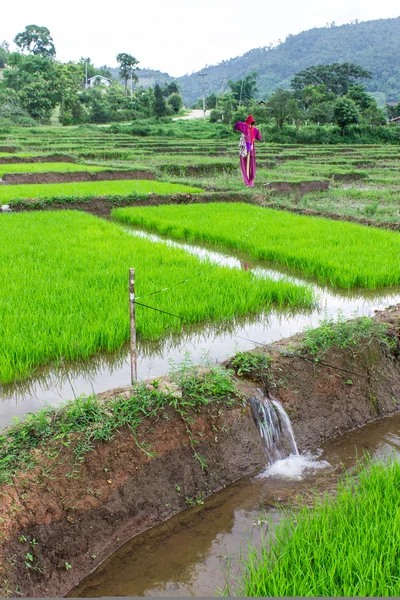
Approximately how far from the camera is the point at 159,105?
135 feet

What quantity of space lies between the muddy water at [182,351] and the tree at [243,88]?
136 feet

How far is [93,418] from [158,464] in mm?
363

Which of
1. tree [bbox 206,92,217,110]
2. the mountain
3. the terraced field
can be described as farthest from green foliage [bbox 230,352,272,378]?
the mountain

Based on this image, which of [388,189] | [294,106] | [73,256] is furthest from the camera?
[294,106]

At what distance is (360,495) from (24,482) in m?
1.34

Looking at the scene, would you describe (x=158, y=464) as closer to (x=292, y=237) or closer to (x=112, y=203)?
(x=292, y=237)

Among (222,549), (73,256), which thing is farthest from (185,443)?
(73,256)

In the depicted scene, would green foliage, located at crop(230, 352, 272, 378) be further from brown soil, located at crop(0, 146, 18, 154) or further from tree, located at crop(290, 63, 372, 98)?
tree, located at crop(290, 63, 372, 98)

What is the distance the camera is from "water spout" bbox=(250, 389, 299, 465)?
2844 millimetres

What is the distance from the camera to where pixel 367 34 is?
106562 mm

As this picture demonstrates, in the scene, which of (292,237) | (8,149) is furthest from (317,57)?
(292,237)

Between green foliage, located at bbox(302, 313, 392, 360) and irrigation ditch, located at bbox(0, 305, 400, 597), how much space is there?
0.16ft

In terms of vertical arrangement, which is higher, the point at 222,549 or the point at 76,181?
the point at 76,181

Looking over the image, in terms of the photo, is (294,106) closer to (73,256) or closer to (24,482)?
(73,256)
